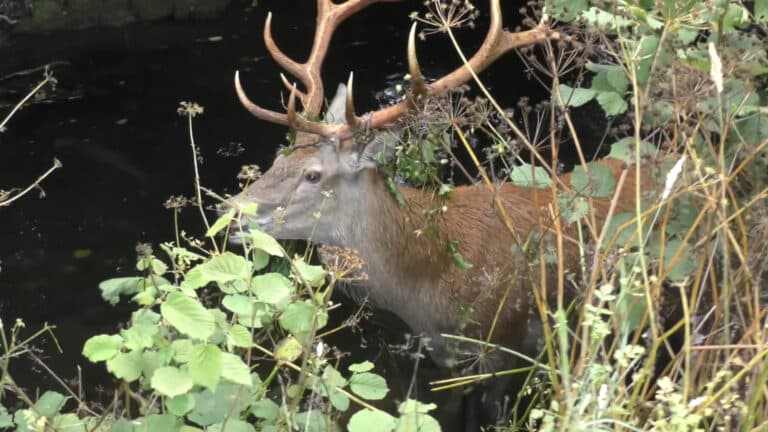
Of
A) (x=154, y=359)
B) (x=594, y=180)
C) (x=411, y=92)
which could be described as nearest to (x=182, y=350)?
(x=154, y=359)

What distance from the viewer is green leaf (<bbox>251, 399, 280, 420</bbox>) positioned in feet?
9.23

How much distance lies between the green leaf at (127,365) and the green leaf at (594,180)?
149 cm

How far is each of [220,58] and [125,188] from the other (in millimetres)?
3003

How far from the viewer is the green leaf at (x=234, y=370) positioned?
2.50m

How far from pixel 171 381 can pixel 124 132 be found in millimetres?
6110

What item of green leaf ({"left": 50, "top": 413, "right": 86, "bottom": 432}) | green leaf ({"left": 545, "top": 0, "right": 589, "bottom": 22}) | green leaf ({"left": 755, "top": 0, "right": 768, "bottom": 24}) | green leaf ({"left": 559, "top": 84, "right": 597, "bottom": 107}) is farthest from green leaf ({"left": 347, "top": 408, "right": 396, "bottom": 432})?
green leaf ({"left": 755, "top": 0, "right": 768, "bottom": 24})

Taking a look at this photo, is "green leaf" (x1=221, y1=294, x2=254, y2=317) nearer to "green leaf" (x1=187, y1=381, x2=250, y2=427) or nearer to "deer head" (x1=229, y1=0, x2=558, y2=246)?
"green leaf" (x1=187, y1=381, x2=250, y2=427)

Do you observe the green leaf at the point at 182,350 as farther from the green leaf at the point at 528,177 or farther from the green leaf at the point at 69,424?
the green leaf at the point at 528,177

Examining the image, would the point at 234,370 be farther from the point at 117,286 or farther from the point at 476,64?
the point at 476,64

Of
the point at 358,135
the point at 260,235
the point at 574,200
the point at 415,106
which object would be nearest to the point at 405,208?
the point at 358,135

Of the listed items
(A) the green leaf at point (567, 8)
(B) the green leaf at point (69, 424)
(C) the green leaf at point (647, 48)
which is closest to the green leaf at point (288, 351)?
(B) the green leaf at point (69, 424)

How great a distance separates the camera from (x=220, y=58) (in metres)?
10.0

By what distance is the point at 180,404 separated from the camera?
259cm

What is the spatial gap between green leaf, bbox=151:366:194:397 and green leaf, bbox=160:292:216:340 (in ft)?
0.40
